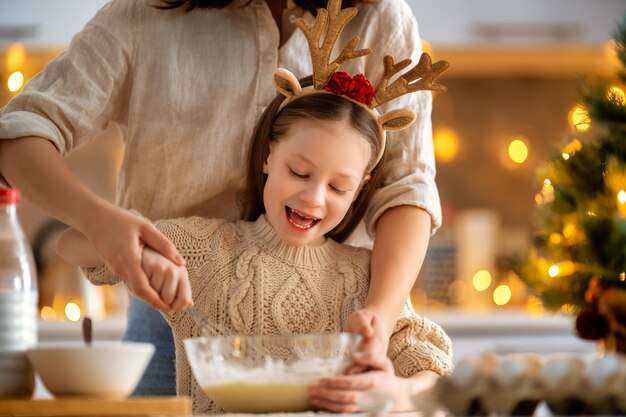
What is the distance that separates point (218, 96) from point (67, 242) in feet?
1.08

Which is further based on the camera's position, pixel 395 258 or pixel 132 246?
pixel 395 258

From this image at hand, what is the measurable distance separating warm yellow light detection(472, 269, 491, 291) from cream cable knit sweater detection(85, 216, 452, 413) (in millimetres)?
2332

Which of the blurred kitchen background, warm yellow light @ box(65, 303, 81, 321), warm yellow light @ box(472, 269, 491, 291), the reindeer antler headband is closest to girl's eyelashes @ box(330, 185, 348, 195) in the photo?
the reindeer antler headband

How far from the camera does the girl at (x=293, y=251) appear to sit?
1.35 m

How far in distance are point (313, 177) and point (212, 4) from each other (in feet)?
1.20

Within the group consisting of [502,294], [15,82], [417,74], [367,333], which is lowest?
[502,294]

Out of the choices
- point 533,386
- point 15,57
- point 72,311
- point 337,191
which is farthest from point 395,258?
point 15,57

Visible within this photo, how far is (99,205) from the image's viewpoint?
113 cm

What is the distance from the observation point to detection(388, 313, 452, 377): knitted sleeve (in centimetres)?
127

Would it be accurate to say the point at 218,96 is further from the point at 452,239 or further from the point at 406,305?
the point at 452,239

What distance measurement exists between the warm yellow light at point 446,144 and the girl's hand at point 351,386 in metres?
2.87

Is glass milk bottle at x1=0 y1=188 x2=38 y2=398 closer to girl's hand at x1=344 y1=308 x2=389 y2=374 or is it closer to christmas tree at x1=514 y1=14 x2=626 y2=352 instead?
girl's hand at x1=344 y1=308 x2=389 y2=374

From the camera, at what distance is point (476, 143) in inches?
155

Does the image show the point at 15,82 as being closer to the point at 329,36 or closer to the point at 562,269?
the point at 329,36
